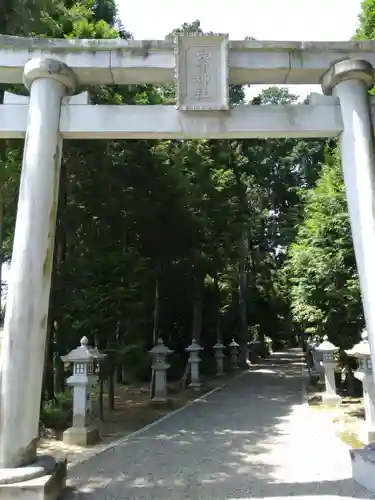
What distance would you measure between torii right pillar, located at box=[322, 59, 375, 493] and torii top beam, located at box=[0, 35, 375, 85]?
247mm

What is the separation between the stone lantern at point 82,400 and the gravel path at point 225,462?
2.23 ft

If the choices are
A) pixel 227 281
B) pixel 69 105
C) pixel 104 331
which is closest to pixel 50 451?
pixel 104 331

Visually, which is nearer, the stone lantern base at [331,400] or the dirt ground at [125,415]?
the dirt ground at [125,415]

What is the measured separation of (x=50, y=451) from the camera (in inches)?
301

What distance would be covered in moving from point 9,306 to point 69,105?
2.30m

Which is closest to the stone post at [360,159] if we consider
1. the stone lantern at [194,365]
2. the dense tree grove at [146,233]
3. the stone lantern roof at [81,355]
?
the dense tree grove at [146,233]

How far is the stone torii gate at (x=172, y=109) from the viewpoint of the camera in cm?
501

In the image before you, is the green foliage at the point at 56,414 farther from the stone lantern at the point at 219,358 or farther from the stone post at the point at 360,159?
the stone lantern at the point at 219,358

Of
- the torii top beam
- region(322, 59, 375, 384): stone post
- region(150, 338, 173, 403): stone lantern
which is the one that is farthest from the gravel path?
the torii top beam

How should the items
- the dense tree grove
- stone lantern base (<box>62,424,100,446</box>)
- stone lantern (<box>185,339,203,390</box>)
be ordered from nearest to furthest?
stone lantern base (<box>62,424,100,446</box>) → the dense tree grove → stone lantern (<box>185,339,203,390</box>)

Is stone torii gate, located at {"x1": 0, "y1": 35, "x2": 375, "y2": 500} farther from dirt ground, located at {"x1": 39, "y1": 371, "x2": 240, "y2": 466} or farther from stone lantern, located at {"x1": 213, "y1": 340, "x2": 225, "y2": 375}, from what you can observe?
stone lantern, located at {"x1": 213, "y1": 340, "x2": 225, "y2": 375}

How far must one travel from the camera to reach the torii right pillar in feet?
16.4

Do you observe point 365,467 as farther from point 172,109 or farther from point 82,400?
point 82,400

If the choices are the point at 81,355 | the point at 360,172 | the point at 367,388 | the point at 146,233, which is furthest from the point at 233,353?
the point at 360,172
